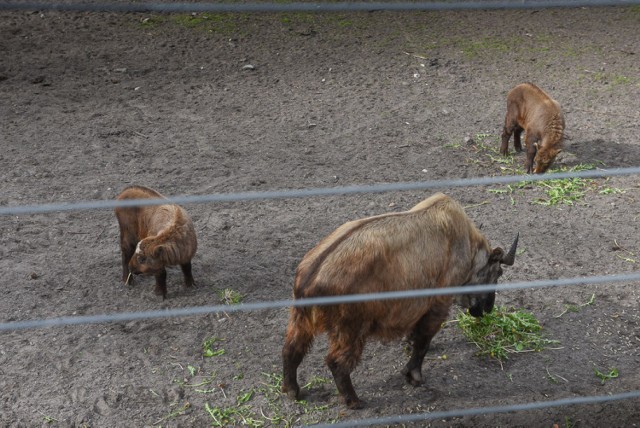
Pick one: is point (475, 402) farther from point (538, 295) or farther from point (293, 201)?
point (293, 201)

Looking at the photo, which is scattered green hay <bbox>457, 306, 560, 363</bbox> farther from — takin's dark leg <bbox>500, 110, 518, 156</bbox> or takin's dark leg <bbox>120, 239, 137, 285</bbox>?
takin's dark leg <bbox>500, 110, 518, 156</bbox>

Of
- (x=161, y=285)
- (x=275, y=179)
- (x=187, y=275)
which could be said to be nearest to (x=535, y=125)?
(x=275, y=179)

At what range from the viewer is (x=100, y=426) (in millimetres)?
4879

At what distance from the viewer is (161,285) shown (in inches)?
244

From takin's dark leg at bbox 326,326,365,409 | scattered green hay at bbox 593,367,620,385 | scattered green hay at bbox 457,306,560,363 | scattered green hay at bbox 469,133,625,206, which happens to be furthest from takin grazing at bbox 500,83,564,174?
takin's dark leg at bbox 326,326,365,409

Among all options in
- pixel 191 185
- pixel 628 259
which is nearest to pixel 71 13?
pixel 191 185

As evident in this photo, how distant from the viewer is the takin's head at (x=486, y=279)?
5.34 metres

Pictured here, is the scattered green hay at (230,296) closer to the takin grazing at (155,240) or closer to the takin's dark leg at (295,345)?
the takin grazing at (155,240)

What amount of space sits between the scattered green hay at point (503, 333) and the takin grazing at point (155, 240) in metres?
2.16

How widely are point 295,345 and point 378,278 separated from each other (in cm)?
71

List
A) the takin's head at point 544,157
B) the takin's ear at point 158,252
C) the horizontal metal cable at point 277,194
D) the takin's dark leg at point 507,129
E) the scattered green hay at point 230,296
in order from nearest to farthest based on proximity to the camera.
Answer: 1. the horizontal metal cable at point 277,194
2. the takin's ear at point 158,252
3. the scattered green hay at point 230,296
4. the takin's head at point 544,157
5. the takin's dark leg at point 507,129

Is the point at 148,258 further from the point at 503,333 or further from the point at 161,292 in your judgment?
the point at 503,333

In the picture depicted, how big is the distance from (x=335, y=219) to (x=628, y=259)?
2588 millimetres

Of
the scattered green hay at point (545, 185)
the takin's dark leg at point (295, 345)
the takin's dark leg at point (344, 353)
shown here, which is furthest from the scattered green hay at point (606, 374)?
the scattered green hay at point (545, 185)
